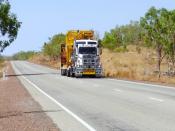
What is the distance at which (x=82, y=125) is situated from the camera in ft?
50.1

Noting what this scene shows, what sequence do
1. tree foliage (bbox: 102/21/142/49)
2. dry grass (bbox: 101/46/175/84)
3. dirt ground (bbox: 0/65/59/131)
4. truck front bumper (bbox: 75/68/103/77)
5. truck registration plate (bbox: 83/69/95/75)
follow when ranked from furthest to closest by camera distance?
tree foliage (bbox: 102/21/142/49)
dry grass (bbox: 101/46/175/84)
truck registration plate (bbox: 83/69/95/75)
truck front bumper (bbox: 75/68/103/77)
dirt ground (bbox: 0/65/59/131)

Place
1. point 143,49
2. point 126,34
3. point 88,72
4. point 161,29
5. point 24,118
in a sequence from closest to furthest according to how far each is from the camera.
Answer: point 24,118 < point 161,29 < point 88,72 < point 143,49 < point 126,34

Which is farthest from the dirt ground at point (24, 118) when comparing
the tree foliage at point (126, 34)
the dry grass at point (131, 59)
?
the tree foliage at point (126, 34)

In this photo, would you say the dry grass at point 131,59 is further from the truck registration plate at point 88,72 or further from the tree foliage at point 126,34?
the truck registration plate at point 88,72

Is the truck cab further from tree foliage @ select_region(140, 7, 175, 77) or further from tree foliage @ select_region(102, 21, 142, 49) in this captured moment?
tree foliage @ select_region(102, 21, 142, 49)

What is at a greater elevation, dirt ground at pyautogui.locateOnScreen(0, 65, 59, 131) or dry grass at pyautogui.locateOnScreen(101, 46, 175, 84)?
dry grass at pyautogui.locateOnScreen(101, 46, 175, 84)

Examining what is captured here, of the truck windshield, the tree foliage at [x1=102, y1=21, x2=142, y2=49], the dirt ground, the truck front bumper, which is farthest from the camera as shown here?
the tree foliage at [x1=102, y1=21, x2=142, y2=49]

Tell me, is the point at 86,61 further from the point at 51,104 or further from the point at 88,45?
the point at 51,104

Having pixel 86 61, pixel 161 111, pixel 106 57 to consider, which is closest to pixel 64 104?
pixel 161 111

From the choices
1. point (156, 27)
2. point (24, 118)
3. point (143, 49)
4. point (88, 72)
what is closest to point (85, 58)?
point (88, 72)

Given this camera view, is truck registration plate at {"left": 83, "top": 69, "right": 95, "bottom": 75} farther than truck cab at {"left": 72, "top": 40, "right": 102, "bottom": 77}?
Yes

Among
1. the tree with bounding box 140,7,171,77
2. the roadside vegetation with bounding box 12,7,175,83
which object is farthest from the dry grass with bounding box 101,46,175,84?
the tree with bounding box 140,7,171,77

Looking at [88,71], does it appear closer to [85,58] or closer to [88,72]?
[88,72]

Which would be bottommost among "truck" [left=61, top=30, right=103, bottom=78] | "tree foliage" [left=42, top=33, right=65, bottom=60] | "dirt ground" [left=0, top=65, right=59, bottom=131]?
"dirt ground" [left=0, top=65, right=59, bottom=131]
